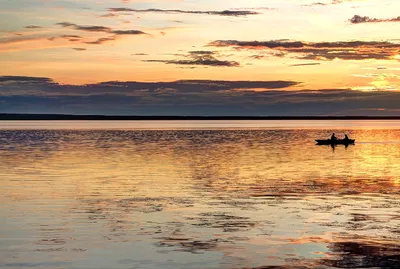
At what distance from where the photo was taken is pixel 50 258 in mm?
21016

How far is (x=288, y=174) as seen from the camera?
5041cm

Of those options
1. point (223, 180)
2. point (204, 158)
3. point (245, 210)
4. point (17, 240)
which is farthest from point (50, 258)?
point (204, 158)

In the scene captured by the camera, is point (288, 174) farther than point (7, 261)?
Yes

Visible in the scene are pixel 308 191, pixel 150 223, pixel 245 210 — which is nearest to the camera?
pixel 150 223

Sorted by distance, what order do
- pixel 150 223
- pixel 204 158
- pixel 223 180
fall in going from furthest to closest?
pixel 204 158, pixel 223 180, pixel 150 223

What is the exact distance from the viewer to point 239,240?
23750mm

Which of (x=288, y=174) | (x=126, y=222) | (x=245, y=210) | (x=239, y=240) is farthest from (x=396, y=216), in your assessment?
(x=288, y=174)

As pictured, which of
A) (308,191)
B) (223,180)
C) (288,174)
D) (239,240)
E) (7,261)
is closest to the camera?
(7,261)

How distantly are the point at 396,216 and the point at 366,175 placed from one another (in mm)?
21776

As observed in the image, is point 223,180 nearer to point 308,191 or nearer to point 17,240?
point 308,191

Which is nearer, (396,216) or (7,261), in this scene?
(7,261)

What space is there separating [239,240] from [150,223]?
4.92 m

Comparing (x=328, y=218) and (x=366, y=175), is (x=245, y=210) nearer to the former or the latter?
(x=328, y=218)

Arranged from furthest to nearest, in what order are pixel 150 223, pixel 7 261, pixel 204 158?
pixel 204 158
pixel 150 223
pixel 7 261
